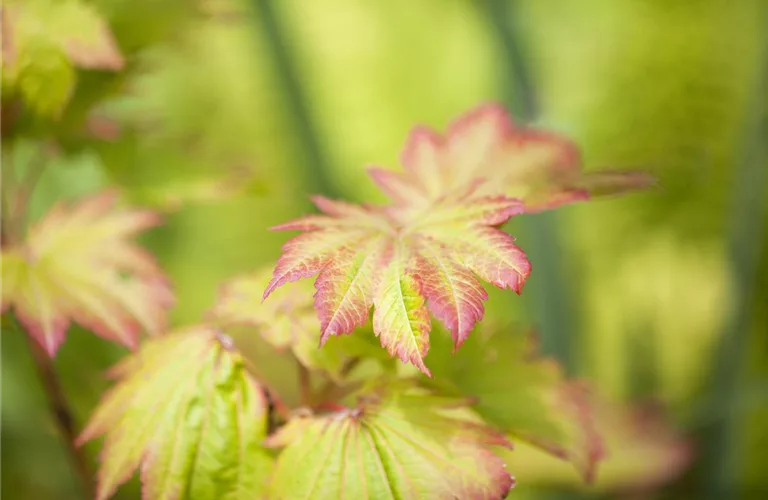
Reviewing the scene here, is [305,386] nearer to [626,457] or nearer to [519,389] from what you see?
[519,389]

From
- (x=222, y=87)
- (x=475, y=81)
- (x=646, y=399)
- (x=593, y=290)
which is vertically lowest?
(x=646, y=399)

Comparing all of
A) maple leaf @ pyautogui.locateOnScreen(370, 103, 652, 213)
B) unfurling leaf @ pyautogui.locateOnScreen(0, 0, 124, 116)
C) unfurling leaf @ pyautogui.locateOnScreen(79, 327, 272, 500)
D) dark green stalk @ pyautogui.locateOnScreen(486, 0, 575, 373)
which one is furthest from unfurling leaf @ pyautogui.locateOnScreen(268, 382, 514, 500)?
dark green stalk @ pyautogui.locateOnScreen(486, 0, 575, 373)

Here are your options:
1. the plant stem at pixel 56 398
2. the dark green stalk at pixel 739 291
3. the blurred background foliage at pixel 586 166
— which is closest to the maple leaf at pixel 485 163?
the plant stem at pixel 56 398

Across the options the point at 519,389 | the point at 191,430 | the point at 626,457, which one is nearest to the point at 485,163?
the point at 519,389

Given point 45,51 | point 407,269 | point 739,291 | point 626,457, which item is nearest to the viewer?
point 407,269

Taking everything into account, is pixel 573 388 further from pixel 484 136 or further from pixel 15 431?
pixel 15 431

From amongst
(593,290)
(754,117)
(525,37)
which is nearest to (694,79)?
(754,117)

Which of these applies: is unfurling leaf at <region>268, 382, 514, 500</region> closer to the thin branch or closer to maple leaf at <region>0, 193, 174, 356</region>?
the thin branch
